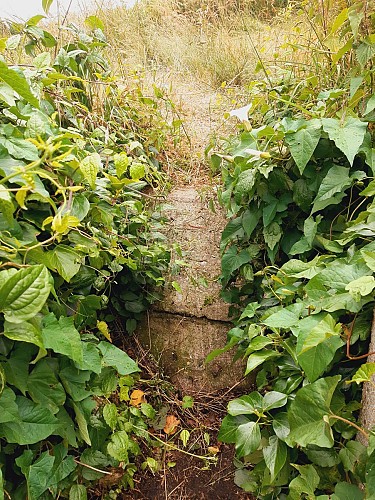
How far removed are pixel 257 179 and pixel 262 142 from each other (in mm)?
145

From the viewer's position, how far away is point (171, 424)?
5.26 ft

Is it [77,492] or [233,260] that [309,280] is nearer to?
[233,260]

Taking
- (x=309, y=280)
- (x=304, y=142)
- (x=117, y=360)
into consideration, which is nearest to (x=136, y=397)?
(x=117, y=360)

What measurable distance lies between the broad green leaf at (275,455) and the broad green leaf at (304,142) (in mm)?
783

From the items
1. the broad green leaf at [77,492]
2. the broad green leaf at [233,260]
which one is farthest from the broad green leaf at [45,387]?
the broad green leaf at [233,260]

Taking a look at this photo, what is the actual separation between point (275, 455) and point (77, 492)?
0.53 metres

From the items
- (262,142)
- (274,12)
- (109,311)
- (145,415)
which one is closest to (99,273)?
(109,311)

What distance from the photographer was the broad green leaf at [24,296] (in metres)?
0.77

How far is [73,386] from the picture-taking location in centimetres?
102

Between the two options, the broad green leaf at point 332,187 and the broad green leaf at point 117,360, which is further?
the broad green leaf at point 332,187

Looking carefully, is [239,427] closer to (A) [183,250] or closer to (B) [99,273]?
(B) [99,273]

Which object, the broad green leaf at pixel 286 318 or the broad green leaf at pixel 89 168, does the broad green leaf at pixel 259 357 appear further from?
the broad green leaf at pixel 89 168

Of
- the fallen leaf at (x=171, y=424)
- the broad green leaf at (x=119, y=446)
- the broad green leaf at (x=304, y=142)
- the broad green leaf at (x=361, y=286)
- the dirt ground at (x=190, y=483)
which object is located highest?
the broad green leaf at (x=304, y=142)

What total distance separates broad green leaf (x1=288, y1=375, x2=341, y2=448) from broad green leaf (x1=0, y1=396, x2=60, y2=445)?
542mm
